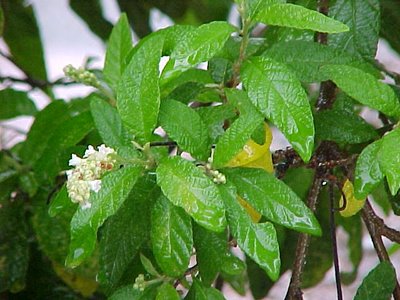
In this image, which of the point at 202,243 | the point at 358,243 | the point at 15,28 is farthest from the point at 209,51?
the point at 15,28

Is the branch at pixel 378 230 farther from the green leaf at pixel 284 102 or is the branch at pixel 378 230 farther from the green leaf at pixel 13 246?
the green leaf at pixel 13 246

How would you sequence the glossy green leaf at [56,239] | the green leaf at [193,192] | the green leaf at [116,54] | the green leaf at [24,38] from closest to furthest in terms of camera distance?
the green leaf at [193,192] → the green leaf at [116,54] → the glossy green leaf at [56,239] → the green leaf at [24,38]

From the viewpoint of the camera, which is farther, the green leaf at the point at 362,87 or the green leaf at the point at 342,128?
the green leaf at the point at 342,128

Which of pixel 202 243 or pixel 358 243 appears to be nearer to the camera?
pixel 202 243

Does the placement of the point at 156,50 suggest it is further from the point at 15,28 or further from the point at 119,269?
the point at 15,28

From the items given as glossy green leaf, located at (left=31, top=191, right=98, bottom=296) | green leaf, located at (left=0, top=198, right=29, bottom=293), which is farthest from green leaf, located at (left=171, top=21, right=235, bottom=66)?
green leaf, located at (left=0, top=198, right=29, bottom=293)

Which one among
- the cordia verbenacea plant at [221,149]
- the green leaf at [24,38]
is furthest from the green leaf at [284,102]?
the green leaf at [24,38]

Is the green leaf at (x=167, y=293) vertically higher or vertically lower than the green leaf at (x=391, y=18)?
higher
